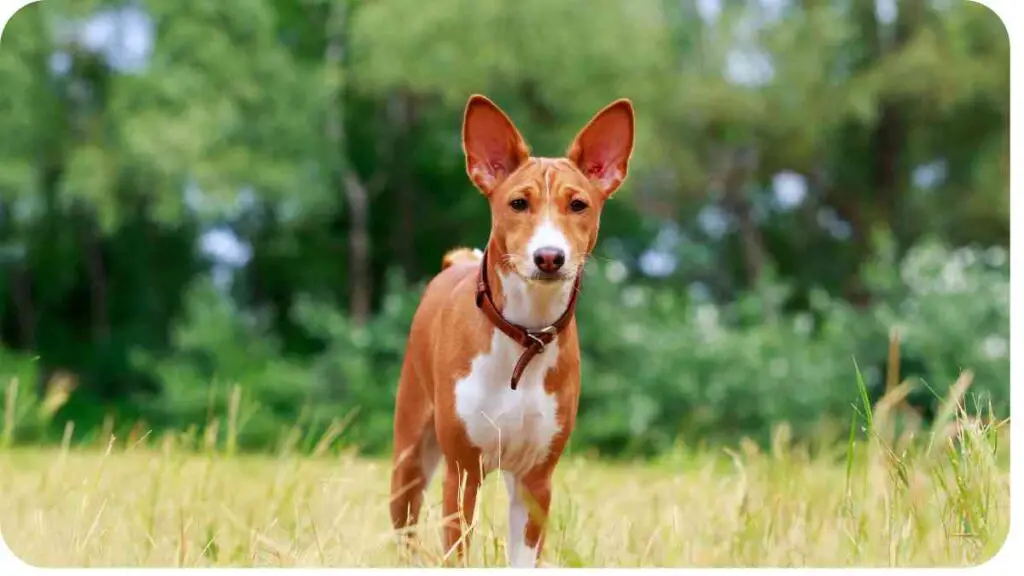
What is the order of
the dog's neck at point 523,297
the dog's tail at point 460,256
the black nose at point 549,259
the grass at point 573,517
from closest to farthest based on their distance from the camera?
the black nose at point 549,259 → the dog's neck at point 523,297 → the grass at point 573,517 → the dog's tail at point 460,256

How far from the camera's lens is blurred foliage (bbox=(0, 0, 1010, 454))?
5.61m

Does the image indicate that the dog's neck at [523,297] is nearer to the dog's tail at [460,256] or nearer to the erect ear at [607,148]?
the erect ear at [607,148]

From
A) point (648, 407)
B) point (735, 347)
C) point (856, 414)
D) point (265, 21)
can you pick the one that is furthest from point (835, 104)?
point (856, 414)

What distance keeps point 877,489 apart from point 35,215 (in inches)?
198

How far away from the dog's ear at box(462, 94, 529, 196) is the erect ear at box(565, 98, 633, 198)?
107 mm

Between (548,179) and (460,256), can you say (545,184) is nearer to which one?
(548,179)

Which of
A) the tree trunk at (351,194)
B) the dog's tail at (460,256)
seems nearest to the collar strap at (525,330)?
the dog's tail at (460,256)

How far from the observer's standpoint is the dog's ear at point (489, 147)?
206 cm

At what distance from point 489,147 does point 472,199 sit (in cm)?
394

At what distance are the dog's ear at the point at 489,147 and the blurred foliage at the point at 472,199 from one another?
339 centimetres

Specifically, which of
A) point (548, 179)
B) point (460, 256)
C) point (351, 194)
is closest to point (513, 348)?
point (548, 179)

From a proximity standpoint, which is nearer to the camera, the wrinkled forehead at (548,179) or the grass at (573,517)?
the wrinkled forehead at (548,179)

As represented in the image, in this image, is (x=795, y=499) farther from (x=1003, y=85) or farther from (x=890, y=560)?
(x=1003, y=85)

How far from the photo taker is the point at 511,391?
80.4 inches
